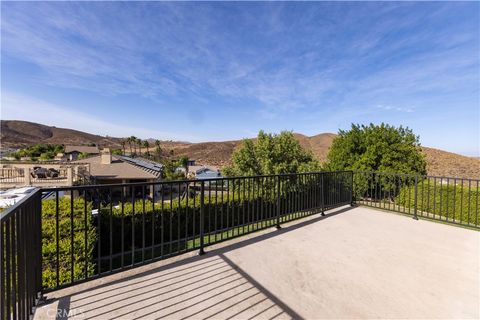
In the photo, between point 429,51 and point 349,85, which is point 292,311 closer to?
point 429,51

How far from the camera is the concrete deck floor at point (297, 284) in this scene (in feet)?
6.06

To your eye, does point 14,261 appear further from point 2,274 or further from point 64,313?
point 64,313

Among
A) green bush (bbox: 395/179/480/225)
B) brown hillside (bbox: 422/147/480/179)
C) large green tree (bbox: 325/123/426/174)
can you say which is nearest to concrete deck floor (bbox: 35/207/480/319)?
green bush (bbox: 395/179/480/225)

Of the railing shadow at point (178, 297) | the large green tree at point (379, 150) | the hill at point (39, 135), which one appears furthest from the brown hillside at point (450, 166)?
the hill at point (39, 135)

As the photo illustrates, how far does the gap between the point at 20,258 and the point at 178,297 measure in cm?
118

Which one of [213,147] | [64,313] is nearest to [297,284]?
[64,313]

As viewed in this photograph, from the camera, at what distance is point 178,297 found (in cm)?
201

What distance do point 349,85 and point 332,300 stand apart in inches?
650

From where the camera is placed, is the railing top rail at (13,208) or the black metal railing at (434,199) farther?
the black metal railing at (434,199)

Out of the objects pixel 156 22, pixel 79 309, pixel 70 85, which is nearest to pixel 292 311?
pixel 79 309

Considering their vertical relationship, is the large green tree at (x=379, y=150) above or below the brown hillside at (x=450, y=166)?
above

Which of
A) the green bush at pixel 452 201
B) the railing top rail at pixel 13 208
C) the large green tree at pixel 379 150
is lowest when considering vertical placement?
the green bush at pixel 452 201

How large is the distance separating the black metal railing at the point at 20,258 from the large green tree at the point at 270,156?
956 centimetres

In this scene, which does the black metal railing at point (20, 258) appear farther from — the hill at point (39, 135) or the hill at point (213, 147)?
the hill at point (39, 135)
